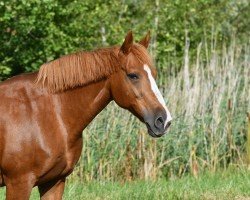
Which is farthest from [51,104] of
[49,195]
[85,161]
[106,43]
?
[106,43]

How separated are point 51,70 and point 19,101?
0.34m

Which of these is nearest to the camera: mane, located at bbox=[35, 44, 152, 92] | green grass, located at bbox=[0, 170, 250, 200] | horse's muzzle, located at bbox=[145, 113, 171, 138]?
horse's muzzle, located at bbox=[145, 113, 171, 138]

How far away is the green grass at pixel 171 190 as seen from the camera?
23.8ft

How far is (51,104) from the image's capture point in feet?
17.7

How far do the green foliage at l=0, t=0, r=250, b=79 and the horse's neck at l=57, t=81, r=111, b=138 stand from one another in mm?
6672

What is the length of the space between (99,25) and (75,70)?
380 inches

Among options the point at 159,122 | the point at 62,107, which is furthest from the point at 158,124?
the point at 62,107

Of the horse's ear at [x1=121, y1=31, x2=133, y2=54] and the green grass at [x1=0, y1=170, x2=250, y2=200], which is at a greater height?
the horse's ear at [x1=121, y1=31, x2=133, y2=54]

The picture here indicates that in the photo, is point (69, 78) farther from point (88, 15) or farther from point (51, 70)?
point (88, 15)

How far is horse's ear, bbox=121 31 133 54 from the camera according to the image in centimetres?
521

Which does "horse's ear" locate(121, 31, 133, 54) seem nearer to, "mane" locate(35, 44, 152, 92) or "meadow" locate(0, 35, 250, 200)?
"mane" locate(35, 44, 152, 92)

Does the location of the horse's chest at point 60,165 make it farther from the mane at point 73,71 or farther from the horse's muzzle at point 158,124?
the horse's muzzle at point 158,124

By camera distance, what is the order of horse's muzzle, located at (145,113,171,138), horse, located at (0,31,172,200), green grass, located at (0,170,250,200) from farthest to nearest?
green grass, located at (0,170,250,200), horse, located at (0,31,172,200), horse's muzzle, located at (145,113,171,138)

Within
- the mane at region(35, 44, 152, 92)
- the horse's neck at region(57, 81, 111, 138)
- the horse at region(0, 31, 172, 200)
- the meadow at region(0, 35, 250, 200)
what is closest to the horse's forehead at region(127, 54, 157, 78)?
the horse at region(0, 31, 172, 200)
